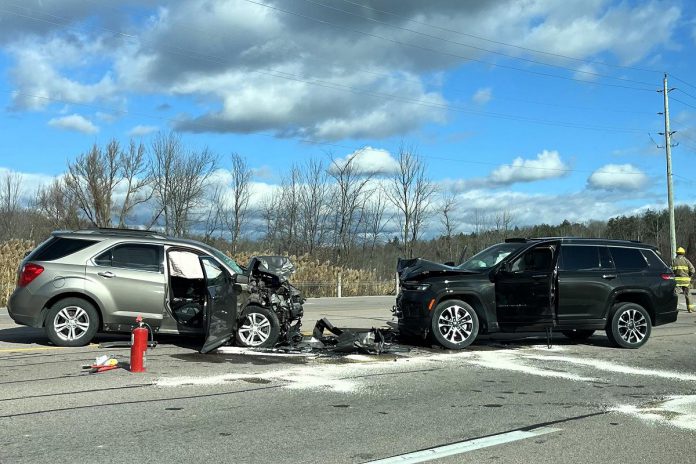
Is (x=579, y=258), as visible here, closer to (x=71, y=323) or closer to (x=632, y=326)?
(x=632, y=326)

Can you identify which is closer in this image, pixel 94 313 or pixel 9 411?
pixel 9 411

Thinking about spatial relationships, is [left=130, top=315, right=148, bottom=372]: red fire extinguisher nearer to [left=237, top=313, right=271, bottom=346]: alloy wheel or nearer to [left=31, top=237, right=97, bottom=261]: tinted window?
[left=237, top=313, right=271, bottom=346]: alloy wheel

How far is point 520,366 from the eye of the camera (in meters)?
9.37

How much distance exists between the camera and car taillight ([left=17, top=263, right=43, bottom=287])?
10.0 meters

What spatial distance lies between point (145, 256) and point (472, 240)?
42879 millimetres

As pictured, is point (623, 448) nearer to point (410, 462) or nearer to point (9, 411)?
point (410, 462)

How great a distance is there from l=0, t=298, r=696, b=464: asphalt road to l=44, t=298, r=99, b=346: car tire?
0.81 feet

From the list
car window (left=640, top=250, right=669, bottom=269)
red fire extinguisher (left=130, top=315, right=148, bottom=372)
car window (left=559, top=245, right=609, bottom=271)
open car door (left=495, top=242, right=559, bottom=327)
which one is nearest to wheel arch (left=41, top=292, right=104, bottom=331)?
red fire extinguisher (left=130, top=315, right=148, bottom=372)

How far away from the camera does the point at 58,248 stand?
1034 cm

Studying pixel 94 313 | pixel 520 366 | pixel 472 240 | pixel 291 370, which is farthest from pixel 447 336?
pixel 472 240

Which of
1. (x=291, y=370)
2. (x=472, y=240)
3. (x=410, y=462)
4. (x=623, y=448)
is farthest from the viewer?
A: (x=472, y=240)

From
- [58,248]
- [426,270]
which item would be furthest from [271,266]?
[58,248]

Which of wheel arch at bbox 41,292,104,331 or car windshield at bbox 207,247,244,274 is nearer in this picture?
wheel arch at bbox 41,292,104,331

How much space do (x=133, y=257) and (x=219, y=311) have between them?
1.98m
